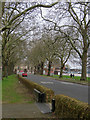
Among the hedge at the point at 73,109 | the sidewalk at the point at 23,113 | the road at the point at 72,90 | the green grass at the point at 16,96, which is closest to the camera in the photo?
the hedge at the point at 73,109

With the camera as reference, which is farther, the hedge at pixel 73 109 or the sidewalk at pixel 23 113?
the sidewalk at pixel 23 113

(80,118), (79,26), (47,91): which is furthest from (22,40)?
(80,118)

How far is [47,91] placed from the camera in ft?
26.6

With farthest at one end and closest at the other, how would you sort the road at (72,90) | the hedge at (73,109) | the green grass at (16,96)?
the road at (72,90)
the green grass at (16,96)
the hedge at (73,109)

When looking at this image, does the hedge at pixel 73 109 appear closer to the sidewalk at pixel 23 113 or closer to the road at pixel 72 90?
the sidewalk at pixel 23 113

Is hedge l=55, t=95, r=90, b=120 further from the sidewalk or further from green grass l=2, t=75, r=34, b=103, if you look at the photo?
green grass l=2, t=75, r=34, b=103

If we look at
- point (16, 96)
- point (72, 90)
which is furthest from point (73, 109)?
point (72, 90)

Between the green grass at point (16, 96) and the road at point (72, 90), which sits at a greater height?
the green grass at point (16, 96)

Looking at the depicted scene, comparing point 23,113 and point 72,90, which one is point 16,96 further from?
point 72,90

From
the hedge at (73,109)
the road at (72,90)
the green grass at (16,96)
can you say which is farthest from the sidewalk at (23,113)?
the road at (72,90)

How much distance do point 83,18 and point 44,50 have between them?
22663 mm

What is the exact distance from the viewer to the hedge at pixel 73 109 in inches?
138

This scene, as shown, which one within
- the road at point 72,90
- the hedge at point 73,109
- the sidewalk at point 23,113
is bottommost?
the road at point 72,90

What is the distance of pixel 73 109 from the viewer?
4.07m
